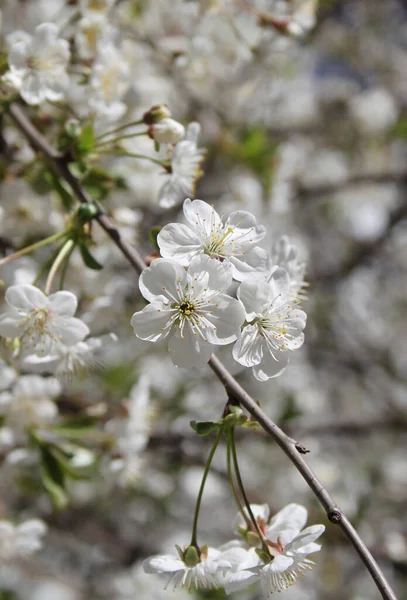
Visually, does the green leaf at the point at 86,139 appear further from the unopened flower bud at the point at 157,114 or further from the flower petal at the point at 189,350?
the flower petal at the point at 189,350

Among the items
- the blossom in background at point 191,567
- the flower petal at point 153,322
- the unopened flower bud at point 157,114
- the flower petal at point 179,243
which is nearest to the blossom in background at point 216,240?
the flower petal at point 179,243

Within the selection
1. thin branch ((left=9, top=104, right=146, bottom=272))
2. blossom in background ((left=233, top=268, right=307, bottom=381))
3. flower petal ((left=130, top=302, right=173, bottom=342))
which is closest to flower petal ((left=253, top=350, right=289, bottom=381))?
blossom in background ((left=233, top=268, right=307, bottom=381))

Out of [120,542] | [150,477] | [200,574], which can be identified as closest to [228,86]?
[150,477]

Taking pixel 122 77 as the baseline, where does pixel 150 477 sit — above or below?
below

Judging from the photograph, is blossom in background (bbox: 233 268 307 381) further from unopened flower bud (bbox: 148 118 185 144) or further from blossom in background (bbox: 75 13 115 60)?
blossom in background (bbox: 75 13 115 60)

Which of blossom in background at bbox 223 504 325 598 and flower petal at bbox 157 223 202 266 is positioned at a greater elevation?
flower petal at bbox 157 223 202 266

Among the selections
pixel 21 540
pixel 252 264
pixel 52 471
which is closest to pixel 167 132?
pixel 252 264

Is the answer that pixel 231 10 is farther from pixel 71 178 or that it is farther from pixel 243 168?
pixel 71 178
